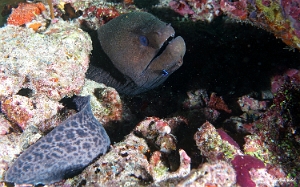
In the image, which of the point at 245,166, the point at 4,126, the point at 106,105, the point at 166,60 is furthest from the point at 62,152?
the point at 245,166

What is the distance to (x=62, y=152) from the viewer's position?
10.9 ft

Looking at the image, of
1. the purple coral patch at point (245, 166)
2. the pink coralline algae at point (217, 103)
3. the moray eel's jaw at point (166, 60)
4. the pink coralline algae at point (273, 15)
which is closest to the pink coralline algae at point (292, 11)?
the pink coralline algae at point (273, 15)

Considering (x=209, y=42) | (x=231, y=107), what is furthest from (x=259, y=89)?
(x=209, y=42)

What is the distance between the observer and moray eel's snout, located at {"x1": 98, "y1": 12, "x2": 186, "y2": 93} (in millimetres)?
3895

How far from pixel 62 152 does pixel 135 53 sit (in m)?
2.03

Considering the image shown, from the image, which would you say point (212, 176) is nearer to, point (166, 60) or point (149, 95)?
point (166, 60)

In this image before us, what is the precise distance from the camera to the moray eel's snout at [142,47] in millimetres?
3895

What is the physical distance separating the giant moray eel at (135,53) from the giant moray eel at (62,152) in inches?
47.6

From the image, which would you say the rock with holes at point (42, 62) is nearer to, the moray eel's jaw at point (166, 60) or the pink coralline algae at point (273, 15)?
the moray eel's jaw at point (166, 60)

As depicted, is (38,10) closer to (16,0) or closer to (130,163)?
(16,0)

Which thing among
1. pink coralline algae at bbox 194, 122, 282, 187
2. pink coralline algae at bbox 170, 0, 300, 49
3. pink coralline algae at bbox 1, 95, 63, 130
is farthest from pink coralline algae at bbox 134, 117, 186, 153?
pink coralline algae at bbox 170, 0, 300, 49

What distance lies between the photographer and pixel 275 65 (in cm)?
528

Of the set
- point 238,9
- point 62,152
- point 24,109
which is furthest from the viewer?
point 238,9

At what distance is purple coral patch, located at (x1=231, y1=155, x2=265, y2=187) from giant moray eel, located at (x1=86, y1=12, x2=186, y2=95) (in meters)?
1.88
